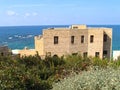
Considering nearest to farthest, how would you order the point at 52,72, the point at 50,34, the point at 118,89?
the point at 118,89 → the point at 52,72 → the point at 50,34

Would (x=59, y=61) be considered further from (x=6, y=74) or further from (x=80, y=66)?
(x=6, y=74)

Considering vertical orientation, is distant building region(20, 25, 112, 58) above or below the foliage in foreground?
below

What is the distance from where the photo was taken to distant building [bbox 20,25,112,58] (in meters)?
44.5

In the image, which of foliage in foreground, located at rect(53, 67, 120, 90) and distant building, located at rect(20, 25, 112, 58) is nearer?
foliage in foreground, located at rect(53, 67, 120, 90)

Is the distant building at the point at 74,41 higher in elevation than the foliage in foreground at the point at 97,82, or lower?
lower

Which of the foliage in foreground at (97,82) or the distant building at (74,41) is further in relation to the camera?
the distant building at (74,41)

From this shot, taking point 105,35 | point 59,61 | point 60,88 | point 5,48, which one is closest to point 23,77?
point 60,88

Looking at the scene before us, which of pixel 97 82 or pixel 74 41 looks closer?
pixel 97 82

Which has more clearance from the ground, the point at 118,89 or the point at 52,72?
the point at 118,89

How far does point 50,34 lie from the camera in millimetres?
44125

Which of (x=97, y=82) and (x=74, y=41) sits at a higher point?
(x=97, y=82)

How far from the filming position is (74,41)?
4538 cm

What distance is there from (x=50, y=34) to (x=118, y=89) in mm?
36731

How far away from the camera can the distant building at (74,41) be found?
44.5 m
